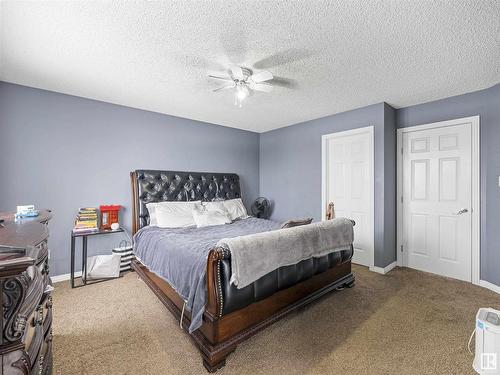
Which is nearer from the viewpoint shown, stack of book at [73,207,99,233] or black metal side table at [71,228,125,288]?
black metal side table at [71,228,125,288]

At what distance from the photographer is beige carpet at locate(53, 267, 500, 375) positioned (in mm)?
1658

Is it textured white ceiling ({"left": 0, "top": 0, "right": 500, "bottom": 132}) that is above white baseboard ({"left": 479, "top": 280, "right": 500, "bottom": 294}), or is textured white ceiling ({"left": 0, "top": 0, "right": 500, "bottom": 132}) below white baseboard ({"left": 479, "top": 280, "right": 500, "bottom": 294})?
above

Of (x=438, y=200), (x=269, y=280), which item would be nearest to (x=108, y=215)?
(x=269, y=280)

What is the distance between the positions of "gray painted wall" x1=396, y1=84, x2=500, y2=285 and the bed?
1.70 m

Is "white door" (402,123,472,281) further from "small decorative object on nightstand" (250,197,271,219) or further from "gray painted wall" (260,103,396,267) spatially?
"small decorative object on nightstand" (250,197,271,219)

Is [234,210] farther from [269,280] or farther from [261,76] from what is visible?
[261,76]

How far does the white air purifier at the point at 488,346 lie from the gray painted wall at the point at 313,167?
5.93 ft

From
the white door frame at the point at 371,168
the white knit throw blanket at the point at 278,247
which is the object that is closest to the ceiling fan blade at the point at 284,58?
the white knit throw blanket at the point at 278,247

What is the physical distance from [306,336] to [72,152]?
350cm

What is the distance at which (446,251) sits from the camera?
10.7 ft

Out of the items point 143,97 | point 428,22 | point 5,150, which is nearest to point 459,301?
point 428,22

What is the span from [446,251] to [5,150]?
5.71 metres

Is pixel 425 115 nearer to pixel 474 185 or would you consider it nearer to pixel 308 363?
pixel 474 185

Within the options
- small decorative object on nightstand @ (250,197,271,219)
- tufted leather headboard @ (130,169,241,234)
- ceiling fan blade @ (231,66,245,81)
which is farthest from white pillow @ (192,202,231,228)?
ceiling fan blade @ (231,66,245,81)
